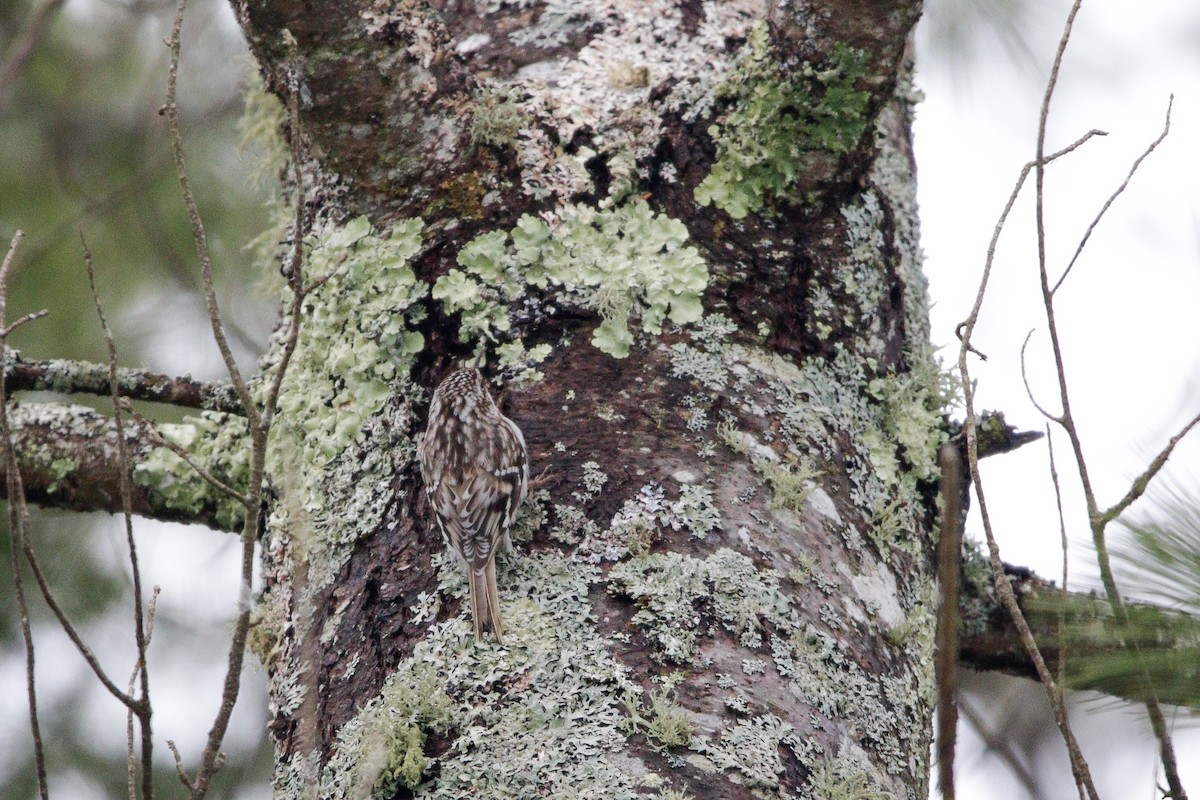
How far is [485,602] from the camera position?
1983 mm

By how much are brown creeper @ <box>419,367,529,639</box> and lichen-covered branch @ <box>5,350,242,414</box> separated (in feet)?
1.64

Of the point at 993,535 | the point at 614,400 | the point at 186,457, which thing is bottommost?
the point at 993,535

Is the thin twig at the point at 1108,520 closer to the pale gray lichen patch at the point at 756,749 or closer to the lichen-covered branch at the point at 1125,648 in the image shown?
the lichen-covered branch at the point at 1125,648

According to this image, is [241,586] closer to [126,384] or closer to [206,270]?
[206,270]

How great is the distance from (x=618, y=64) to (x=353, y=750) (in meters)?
1.53

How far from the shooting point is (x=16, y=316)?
4.25 metres

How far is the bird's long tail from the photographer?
1969 mm

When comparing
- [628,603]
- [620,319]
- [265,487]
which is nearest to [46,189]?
[265,487]

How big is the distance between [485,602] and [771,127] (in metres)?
1.11

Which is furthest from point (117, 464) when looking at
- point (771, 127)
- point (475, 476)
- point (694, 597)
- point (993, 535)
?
point (993, 535)

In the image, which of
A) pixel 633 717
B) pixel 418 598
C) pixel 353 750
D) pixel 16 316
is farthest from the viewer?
pixel 16 316

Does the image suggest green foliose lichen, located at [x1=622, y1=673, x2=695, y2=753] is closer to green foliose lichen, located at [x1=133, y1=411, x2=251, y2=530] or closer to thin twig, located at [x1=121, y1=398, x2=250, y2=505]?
thin twig, located at [x1=121, y1=398, x2=250, y2=505]

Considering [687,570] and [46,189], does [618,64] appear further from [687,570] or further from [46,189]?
[46,189]

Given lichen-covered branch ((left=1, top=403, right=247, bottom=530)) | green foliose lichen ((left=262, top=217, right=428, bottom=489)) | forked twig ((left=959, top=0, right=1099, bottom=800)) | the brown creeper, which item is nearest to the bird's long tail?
the brown creeper
